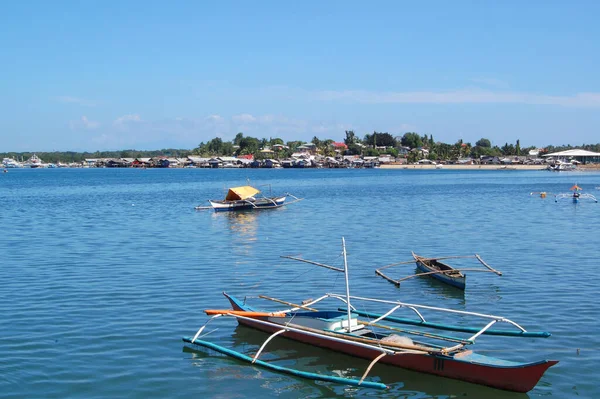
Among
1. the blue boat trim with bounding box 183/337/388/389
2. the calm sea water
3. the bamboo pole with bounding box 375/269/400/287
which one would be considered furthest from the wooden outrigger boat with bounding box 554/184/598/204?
the blue boat trim with bounding box 183/337/388/389

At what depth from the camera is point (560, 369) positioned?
16719 mm

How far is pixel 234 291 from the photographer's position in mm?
25562

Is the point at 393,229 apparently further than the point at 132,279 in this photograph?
Yes

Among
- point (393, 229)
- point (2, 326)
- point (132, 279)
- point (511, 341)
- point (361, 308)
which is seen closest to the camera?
point (511, 341)

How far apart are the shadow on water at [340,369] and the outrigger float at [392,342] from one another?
178 millimetres

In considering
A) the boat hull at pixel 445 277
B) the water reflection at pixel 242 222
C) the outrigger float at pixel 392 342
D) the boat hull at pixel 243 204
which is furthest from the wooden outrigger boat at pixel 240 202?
the outrigger float at pixel 392 342

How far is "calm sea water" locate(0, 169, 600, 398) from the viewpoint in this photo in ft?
53.6

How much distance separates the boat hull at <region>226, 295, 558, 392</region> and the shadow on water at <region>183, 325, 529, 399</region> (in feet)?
0.58

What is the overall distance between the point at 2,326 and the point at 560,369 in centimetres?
1718

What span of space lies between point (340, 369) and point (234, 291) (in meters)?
9.22

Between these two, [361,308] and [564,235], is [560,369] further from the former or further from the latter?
[564,235]

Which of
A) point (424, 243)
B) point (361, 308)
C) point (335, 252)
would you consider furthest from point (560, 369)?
point (424, 243)

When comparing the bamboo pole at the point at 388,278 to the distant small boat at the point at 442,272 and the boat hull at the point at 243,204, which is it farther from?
the boat hull at the point at 243,204

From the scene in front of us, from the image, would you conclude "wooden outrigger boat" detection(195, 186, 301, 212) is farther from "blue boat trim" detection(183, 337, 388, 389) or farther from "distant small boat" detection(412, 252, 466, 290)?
"blue boat trim" detection(183, 337, 388, 389)
